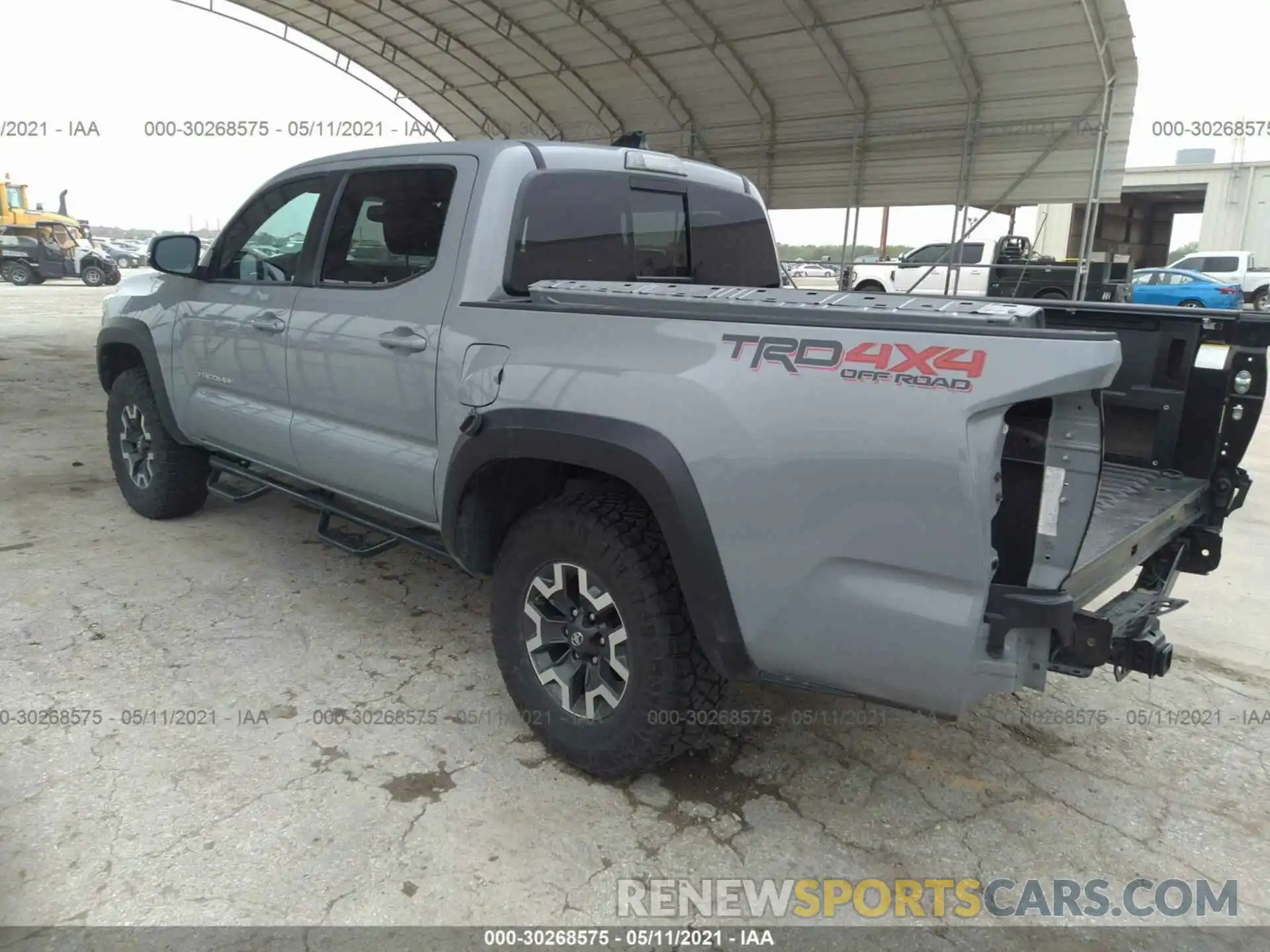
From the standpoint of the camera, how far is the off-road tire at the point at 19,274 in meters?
26.0

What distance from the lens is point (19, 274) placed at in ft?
86.3

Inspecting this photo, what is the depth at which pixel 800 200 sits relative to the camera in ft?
53.0

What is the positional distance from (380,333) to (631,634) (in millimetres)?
1457

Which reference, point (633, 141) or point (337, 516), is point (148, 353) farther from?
point (633, 141)

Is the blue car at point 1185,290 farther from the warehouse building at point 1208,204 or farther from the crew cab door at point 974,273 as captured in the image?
the warehouse building at point 1208,204

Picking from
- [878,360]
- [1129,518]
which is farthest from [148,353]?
[1129,518]

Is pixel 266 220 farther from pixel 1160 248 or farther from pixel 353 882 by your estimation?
pixel 1160 248

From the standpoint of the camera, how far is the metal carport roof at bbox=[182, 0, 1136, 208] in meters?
12.0

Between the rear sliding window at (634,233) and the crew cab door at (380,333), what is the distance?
0.77 ft

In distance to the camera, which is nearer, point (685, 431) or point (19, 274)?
point (685, 431)

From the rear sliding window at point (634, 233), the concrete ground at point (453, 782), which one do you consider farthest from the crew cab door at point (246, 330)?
the rear sliding window at point (634, 233)

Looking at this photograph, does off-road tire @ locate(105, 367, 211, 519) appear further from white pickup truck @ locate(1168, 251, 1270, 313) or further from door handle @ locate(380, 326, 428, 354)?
white pickup truck @ locate(1168, 251, 1270, 313)

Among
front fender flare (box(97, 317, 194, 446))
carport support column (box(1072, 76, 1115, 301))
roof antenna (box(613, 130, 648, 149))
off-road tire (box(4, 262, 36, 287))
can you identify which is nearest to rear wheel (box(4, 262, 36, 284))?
off-road tire (box(4, 262, 36, 287))

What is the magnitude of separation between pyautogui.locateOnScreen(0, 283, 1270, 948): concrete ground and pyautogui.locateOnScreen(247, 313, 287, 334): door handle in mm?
1227
